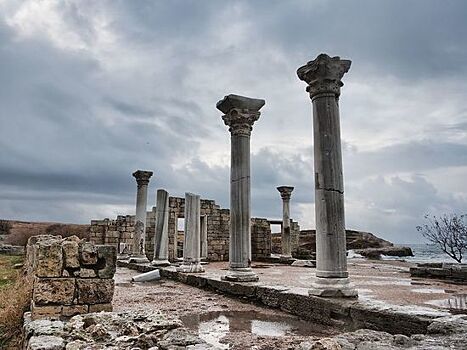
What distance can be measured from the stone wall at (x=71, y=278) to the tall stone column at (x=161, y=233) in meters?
9.89

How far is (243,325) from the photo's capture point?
20.5 ft

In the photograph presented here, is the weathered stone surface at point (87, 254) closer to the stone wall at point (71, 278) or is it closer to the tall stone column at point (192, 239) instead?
the stone wall at point (71, 278)

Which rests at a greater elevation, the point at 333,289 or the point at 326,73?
the point at 326,73

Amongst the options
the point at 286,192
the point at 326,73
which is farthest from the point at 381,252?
the point at 326,73

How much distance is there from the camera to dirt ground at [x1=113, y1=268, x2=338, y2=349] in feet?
17.1

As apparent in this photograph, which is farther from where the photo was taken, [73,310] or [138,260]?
[138,260]

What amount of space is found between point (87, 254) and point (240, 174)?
17.5 feet

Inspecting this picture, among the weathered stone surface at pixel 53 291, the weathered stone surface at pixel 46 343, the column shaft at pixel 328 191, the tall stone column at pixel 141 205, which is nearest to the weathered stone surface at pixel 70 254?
the weathered stone surface at pixel 53 291

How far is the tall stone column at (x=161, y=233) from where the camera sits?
15.8 m

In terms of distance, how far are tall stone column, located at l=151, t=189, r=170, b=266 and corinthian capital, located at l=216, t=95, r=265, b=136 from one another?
7167 millimetres

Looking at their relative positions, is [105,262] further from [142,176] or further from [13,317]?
[142,176]

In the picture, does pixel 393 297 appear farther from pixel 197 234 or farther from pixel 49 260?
pixel 197 234

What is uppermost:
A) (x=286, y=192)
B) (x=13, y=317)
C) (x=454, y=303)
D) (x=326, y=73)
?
(x=286, y=192)

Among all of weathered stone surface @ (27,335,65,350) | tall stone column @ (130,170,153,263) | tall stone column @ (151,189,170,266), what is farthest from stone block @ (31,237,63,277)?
tall stone column @ (130,170,153,263)
